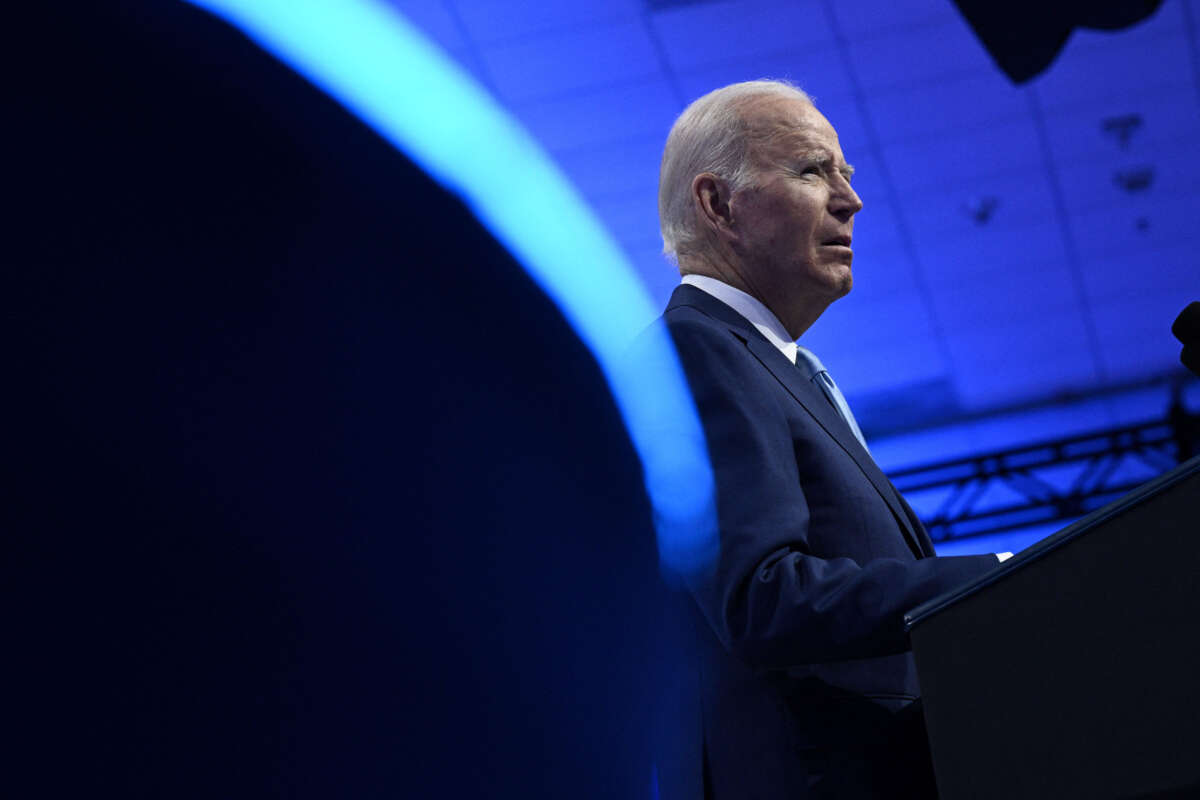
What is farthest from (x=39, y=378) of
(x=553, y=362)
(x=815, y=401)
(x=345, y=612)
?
(x=553, y=362)

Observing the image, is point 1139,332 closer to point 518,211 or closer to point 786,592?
point 518,211

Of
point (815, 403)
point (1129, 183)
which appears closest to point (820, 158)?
point (815, 403)

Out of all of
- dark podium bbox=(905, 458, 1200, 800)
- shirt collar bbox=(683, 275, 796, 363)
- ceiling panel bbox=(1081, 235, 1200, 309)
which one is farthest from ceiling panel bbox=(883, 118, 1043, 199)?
dark podium bbox=(905, 458, 1200, 800)

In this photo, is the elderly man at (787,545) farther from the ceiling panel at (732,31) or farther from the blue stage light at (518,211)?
the ceiling panel at (732,31)

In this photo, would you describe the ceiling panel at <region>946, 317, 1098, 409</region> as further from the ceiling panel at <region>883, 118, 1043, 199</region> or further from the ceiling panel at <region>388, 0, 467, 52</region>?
the ceiling panel at <region>388, 0, 467, 52</region>

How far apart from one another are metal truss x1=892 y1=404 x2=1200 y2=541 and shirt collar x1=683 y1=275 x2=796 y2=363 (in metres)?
5.33

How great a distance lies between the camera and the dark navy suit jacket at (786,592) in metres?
0.84

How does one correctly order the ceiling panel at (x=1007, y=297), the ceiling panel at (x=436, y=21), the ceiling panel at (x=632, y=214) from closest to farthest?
the ceiling panel at (x=436, y=21) < the ceiling panel at (x=632, y=214) < the ceiling panel at (x=1007, y=297)

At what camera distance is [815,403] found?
1067 mm

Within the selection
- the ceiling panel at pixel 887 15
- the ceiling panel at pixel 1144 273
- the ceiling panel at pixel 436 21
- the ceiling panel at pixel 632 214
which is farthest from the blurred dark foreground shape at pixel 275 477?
the ceiling panel at pixel 1144 273

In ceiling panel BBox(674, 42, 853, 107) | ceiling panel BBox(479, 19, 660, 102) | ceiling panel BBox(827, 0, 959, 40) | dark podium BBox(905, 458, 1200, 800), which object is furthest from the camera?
ceiling panel BBox(674, 42, 853, 107)

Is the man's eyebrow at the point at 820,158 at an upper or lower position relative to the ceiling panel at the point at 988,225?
lower

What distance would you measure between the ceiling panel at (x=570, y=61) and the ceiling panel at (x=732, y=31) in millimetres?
79

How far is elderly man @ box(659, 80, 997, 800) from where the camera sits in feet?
2.78
